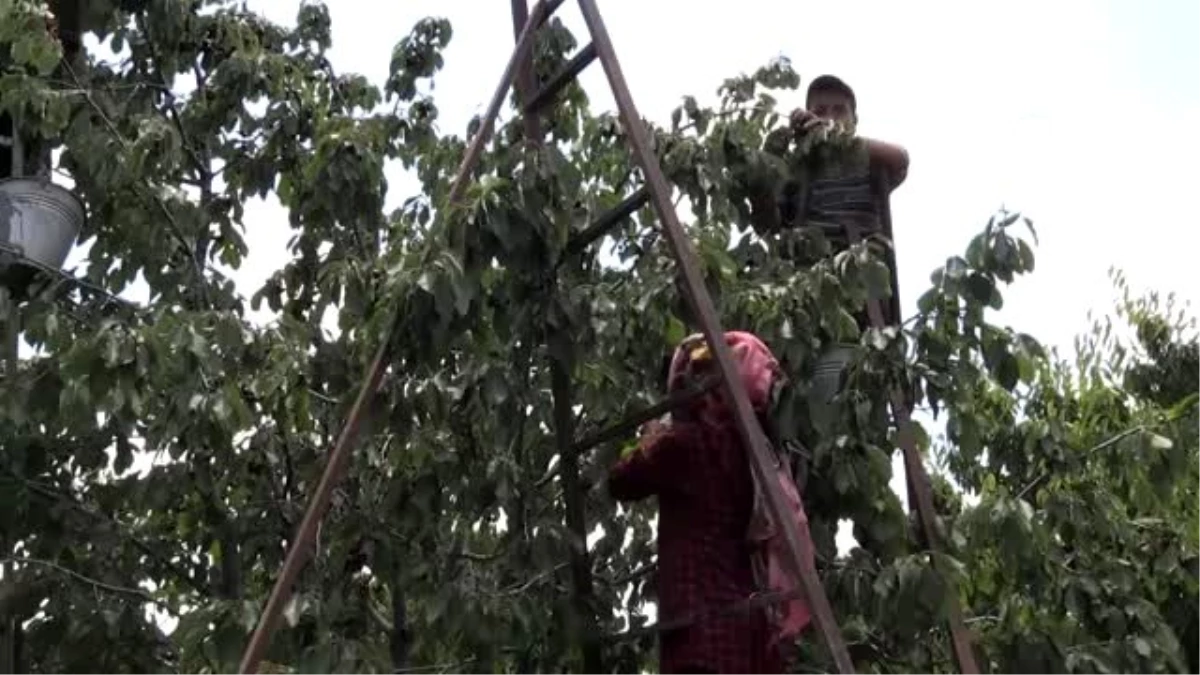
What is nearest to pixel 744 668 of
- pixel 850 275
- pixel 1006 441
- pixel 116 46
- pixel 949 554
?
pixel 949 554

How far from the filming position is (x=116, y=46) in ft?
19.5

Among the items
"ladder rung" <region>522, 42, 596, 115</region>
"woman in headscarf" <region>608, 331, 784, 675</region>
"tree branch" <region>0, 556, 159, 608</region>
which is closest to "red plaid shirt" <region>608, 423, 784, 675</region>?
"woman in headscarf" <region>608, 331, 784, 675</region>

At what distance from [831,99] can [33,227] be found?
2.27 metres

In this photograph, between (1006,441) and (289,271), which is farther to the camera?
(289,271)

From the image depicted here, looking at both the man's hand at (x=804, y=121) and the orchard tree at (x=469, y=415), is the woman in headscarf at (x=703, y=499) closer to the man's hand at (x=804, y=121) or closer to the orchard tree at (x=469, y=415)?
the orchard tree at (x=469, y=415)

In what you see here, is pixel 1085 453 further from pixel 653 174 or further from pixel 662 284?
pixel 653 174

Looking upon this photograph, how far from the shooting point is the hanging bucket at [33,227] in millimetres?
4793

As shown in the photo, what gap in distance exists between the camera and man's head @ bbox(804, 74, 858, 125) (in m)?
4.85

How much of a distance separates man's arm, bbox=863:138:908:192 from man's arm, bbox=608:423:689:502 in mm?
990

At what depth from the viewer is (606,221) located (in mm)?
4293

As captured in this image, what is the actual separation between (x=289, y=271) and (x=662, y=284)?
1.58 metres

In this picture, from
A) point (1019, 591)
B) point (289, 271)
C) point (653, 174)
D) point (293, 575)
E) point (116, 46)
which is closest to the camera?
point (293, 575)

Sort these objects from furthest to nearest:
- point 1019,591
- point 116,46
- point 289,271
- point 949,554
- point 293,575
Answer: point 116,46, point 289,271, point 1019,591, point 949,554, point 293,575

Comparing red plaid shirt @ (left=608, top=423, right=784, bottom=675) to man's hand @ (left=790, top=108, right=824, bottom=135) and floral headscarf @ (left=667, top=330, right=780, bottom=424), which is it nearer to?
floral headscarf @ (left=667, top=330, right=780, bottom=424)
